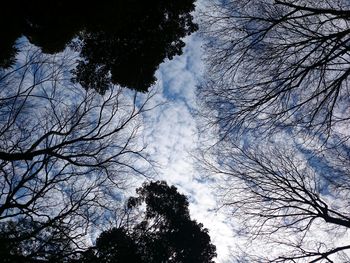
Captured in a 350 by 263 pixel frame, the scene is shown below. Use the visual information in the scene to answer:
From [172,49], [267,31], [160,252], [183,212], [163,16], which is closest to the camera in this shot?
[267,31]

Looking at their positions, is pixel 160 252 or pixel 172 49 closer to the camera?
pixel 172 49

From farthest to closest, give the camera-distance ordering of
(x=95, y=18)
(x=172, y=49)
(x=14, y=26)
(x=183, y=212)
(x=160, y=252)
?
(x=183, y=212) → (x=160, y=252) → (x=172, y=49) → (x=95, y=18) → (x=14, y=26)

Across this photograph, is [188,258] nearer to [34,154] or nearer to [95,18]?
[34,154]

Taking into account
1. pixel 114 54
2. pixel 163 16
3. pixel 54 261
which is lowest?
pixel 54 261

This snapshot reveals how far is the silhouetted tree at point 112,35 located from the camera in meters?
6.64

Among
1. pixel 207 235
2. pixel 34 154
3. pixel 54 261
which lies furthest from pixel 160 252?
pixel 34 154

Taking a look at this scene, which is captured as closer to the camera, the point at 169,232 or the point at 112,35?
Answer: the point at 112,35

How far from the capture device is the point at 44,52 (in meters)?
7.21

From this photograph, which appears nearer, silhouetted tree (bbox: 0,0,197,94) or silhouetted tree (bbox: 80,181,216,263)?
silhouetted tree (bbox: 0,0,197,94)

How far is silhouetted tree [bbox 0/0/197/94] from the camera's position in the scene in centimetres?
664

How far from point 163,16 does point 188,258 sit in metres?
12.7

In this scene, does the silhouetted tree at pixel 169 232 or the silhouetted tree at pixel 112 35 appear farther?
the silhouetted tree at pixel 169 232

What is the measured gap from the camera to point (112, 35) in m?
8.17

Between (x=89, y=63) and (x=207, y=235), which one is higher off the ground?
(x=89, y=63)
